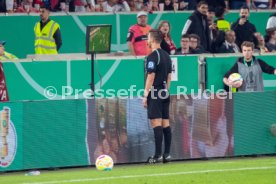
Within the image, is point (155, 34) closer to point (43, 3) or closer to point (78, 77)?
point (78, 77)

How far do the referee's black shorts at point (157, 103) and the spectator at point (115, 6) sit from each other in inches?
378

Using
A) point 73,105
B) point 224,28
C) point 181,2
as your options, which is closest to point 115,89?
point 73,105

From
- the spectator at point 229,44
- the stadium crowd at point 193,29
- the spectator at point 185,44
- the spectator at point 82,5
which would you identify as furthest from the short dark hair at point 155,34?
the spectator at point 82,5

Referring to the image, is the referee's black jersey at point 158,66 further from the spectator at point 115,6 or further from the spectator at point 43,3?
the spectator at point 115,6

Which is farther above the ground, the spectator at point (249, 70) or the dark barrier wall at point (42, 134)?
the spectator at point (249, 70)

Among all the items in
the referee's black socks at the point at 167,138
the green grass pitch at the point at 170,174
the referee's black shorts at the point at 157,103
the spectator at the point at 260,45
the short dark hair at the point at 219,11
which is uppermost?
the short dark hair at the point at 219,11

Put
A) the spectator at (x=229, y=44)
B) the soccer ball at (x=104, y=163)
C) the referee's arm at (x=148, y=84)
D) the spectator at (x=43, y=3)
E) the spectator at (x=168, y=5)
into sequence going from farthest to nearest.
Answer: the spectator at (x=168, y=5)
the spectator at (x=43, y=3)
the spectator at (x=229, y=44)
the referee's arm at (x=148, y=84)
the soccer ball at (x=104, y=163)

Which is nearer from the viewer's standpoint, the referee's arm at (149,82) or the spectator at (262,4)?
the referee's arm at (149,82)

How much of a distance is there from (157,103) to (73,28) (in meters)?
9.11

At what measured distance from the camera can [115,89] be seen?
22.0 m

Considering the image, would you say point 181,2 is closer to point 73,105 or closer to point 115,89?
point 115,89

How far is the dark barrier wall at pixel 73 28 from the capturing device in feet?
87.1

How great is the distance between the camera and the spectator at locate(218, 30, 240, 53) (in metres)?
24.3

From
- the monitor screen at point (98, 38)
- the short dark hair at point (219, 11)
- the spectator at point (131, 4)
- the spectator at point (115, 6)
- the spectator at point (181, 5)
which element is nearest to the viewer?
the monitor screen at point (98, 38)
